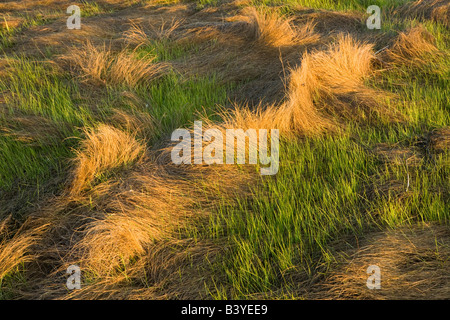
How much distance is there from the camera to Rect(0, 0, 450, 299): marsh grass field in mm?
2148

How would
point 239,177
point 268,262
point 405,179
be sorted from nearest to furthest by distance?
point 268,262 → point 405,179 → point 239,177

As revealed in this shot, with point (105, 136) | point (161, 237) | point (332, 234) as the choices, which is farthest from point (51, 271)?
point (332, 234)

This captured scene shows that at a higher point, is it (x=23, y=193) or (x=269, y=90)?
(x=269, y=90)

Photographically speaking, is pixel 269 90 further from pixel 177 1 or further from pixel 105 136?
pixel 177 1

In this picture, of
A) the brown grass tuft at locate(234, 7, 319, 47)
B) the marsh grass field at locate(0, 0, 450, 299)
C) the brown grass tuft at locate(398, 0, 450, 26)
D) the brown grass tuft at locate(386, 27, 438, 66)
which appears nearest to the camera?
the marsh grass field at locate(0, 0, 450, 299)

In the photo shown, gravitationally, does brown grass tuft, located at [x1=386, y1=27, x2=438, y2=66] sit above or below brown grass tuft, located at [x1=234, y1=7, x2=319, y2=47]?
below

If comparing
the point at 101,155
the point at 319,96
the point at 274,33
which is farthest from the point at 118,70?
the point at 319,96

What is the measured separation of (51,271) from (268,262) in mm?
1108

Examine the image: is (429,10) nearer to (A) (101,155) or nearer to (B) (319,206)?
(B) (319,206)

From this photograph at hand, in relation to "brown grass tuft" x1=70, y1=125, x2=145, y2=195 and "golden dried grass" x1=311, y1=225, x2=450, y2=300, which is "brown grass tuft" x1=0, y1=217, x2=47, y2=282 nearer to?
"brown grass tuft" x1=70, y1=125, x2=145, y2=195

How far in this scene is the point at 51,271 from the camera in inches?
89.5

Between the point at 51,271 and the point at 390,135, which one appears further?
the point at 390,135

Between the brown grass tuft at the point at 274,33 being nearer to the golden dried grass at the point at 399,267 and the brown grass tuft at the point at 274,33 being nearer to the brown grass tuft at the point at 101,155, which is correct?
the brown grass tuft at the point at 101,155

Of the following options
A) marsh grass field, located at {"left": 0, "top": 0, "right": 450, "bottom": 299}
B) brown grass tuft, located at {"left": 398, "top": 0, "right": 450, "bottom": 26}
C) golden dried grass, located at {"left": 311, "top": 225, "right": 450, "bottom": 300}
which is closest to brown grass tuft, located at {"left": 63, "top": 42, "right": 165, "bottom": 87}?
marsh grass field, located at {"left": 0, "top": 0, "right": 450, "bottom": 299}
